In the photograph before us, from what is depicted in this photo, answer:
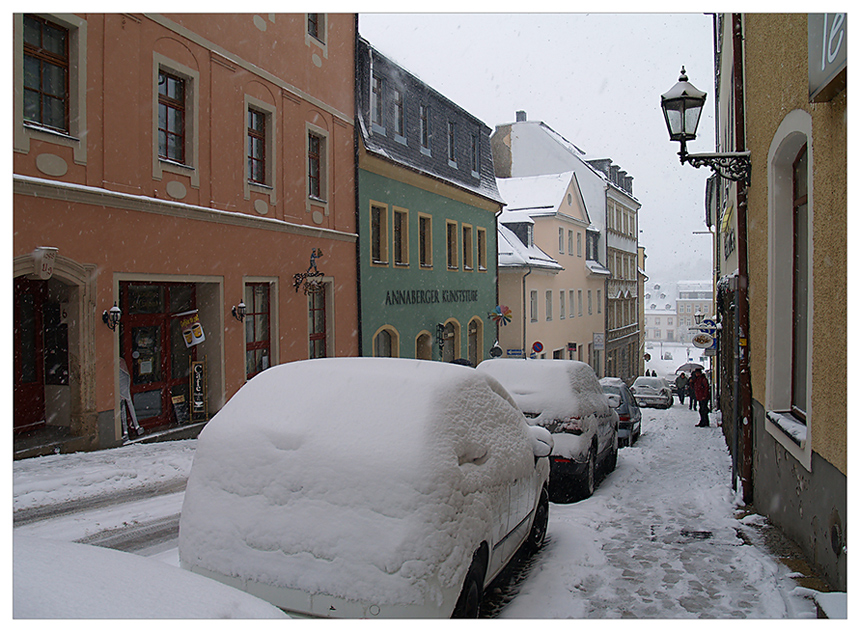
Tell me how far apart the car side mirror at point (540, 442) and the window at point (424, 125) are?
17412 mm

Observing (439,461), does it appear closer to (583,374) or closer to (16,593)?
(16,593)

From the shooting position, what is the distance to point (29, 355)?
10203 millimetres

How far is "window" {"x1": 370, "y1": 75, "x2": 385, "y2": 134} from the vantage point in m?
18.9

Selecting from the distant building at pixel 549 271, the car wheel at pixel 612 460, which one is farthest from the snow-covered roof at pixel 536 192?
the car wheel at pixel 612 460

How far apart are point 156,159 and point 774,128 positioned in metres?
9.27

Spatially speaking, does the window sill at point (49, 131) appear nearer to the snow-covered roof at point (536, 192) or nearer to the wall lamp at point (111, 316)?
the wall lamp at point (111, 316)

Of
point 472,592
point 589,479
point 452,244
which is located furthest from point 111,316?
point 452,244

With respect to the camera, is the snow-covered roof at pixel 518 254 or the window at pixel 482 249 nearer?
the window at pixel 482 249

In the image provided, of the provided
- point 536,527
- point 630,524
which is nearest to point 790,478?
point 630,524

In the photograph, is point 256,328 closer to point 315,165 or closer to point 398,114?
point 315,165

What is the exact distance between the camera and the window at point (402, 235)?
66.8 ft

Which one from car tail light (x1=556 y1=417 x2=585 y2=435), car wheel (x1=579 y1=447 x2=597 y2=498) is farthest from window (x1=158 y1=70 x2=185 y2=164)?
car wheel (x1=579 y1=447 x2=597 y2=498)

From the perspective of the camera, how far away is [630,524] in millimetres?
6508

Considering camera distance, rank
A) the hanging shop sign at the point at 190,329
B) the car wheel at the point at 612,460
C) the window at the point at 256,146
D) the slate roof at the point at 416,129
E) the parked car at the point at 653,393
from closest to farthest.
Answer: the car wheel at the point at 612,460
the hanging shop sign at the point at 190,329
the window at the point at 256,146
the slate roof at the point at 416,129
the parked car at the point at 653,393
